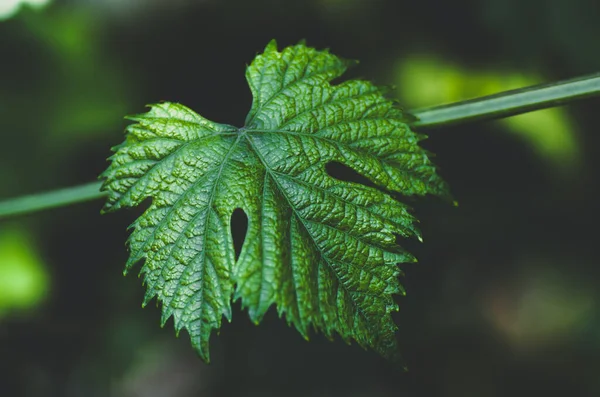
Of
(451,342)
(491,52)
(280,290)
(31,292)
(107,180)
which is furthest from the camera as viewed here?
(451,342)

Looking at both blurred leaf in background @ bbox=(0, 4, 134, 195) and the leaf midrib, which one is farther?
blurred leaf in background @ bbox=(0, 4, 134, 195)

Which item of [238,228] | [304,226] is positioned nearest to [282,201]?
[304,226]

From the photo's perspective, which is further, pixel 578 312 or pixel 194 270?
pixel 578 312

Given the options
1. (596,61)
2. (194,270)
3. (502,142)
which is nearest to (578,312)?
(502,142)

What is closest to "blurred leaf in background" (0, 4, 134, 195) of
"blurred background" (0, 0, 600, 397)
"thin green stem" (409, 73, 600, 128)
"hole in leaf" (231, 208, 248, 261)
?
"blurred background" (0, 0, 600, 397)

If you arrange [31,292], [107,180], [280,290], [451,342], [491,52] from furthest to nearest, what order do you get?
[451,342] < [491,52] < [31,292] < [107,180] < [280,290]

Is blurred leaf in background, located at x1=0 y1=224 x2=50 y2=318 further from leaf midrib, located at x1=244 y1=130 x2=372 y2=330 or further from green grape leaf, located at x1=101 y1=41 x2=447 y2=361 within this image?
leaf midrib, located at x1=244 y1=130 x2=372 y2=330

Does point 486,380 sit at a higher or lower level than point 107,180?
lower

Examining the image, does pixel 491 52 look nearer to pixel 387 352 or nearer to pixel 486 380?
pixel 486 380
